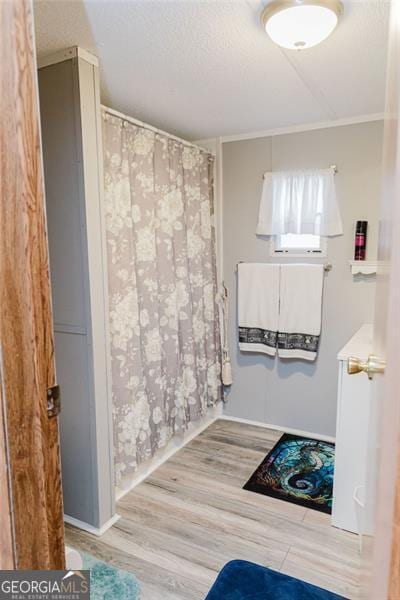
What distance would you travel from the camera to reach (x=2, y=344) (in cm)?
76

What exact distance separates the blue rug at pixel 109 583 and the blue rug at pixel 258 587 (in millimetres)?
521

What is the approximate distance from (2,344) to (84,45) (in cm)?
157

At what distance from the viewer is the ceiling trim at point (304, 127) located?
2619 mm

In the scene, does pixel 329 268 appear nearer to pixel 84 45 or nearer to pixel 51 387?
pixel 84 45

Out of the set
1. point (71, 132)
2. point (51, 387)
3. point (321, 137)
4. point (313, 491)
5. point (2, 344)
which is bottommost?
point (313, 491)

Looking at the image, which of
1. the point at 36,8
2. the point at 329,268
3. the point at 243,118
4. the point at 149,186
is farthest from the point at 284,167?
the point at 36,8

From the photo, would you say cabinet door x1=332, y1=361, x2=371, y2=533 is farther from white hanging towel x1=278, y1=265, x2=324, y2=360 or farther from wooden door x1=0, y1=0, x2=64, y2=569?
wooden door x1=0, y1=0, x2=64, y2=569

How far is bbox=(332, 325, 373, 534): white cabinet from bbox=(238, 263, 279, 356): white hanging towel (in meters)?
1.02

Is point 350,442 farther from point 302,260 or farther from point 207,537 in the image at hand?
point 302,260

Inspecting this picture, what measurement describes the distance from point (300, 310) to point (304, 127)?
4.44ft

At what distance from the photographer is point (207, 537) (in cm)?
199

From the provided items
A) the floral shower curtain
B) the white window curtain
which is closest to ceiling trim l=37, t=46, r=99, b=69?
the floral shower curtain

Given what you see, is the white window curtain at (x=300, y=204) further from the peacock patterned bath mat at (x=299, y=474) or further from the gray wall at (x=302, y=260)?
the peacock patterned bath mat at (x=299, y=474)

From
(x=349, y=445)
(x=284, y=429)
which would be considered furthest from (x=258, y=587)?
(x=284, y=429)
